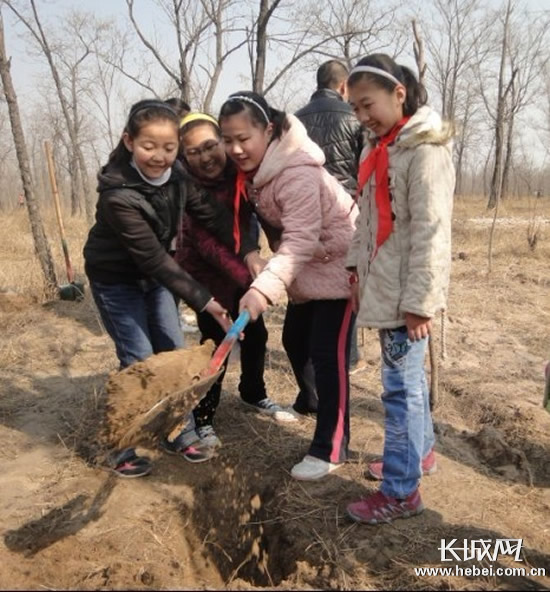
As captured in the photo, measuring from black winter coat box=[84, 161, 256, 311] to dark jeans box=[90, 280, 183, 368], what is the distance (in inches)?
2.0

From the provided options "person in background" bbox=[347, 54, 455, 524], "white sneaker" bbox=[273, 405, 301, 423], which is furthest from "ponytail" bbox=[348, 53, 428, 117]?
"white sneaker" bbox=[273, 405, 301, 423]

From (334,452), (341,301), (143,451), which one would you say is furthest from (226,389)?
(341,301)

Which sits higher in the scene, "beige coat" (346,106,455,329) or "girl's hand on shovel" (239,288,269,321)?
"beige coat" (346,106,455,329)

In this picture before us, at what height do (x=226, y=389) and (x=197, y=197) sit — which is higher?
(x=197, y=197)

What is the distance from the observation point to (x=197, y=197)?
2.56 meters

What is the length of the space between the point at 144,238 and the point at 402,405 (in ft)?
4.10

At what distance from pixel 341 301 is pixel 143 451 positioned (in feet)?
4.34

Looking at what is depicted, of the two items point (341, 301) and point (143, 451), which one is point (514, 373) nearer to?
point (341, 301)

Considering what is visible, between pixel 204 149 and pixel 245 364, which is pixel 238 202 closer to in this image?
pixel 204 149

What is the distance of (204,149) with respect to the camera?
2551mm

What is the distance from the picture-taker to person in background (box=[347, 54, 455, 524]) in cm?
189

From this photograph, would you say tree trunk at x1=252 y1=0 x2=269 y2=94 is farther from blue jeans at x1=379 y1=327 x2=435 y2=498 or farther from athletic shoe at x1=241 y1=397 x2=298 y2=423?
blue jeans at x1=379 y1=327 x2=435 y2=498

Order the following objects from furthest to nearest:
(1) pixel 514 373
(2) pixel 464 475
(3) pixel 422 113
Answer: (1) pixel 514 373, (2) pixel 464 475, (3) pixel 422 113

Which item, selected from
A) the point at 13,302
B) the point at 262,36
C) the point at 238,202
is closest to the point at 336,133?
the point at 238,202
